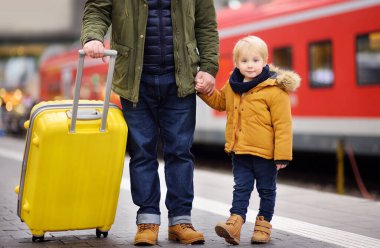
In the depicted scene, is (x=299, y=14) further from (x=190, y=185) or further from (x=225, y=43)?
(x=190, y=185)

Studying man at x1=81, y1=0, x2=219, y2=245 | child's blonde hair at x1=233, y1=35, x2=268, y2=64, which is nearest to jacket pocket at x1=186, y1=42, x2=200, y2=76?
man at x1=81, y1=0, x2=219, y2=245

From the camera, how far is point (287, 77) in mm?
5074

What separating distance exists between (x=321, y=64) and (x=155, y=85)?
788 cm

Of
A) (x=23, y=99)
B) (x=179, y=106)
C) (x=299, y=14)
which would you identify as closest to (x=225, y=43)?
(x=299, y=14)

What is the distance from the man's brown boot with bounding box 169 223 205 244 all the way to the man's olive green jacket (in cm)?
84

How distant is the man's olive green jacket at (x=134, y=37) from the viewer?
16.6ft

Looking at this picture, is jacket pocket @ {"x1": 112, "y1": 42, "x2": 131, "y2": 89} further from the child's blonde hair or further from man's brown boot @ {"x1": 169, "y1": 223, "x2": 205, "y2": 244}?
man's brown boot @ {"x1": 169, "y1": 223, "x2": 205, "y2": 244}

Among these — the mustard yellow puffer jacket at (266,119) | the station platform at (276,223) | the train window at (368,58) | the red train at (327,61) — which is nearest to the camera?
the mustard yellow puffer jacket at (266,119)


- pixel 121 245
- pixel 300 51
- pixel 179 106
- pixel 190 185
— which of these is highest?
pixel 300 51

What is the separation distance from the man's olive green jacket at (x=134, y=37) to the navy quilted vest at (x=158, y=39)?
0.14ft

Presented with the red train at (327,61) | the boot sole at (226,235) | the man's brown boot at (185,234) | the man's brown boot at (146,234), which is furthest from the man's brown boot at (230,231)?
the red train at (327,61)

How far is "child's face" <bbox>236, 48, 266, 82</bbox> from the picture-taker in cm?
512

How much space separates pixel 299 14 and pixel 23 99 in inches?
838

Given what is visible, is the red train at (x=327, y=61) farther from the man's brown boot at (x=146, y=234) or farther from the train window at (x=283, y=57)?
the man's brown boot at (x=146, y=234)
